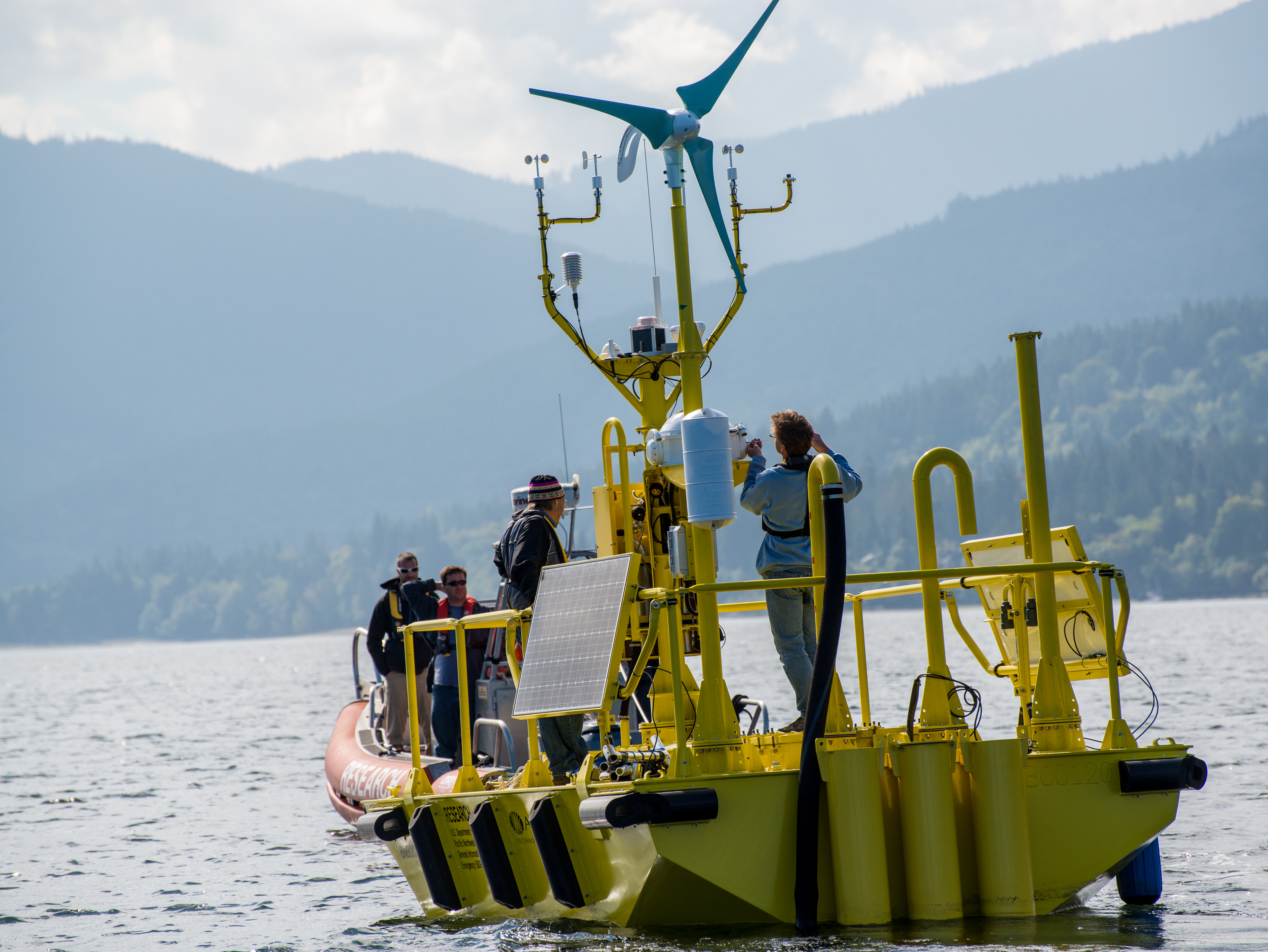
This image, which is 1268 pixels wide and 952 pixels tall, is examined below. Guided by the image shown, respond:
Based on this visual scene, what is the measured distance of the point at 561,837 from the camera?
29.1ft

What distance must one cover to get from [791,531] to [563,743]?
6.64 feet

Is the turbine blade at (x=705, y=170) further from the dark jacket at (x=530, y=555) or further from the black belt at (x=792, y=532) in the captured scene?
the dark jacket at (x=530, y=555)

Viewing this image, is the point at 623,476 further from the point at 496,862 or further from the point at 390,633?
the point at 390,633

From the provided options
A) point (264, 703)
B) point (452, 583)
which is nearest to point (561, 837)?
point (452, 583)

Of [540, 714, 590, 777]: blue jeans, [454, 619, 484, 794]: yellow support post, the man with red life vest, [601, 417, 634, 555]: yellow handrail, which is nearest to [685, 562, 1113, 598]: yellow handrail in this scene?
[540, 714, 590, 777]: blue jeans

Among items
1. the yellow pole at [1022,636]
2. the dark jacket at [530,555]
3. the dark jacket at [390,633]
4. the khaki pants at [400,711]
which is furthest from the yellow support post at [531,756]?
the khaki pants at [400,711]

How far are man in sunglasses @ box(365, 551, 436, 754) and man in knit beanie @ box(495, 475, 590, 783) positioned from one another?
4192 mm

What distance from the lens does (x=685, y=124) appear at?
29.2 ft

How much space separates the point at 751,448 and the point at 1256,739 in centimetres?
1562

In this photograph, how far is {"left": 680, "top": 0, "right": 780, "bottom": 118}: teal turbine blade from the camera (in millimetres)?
9047

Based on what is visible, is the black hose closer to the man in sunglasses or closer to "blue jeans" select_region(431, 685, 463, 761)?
"blue jeans" select_region(431, 685, 463, 761)

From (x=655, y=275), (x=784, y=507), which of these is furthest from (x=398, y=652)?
(x=784, y=507)

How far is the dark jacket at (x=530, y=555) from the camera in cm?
1012

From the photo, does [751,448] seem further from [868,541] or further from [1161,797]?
[868,541]
